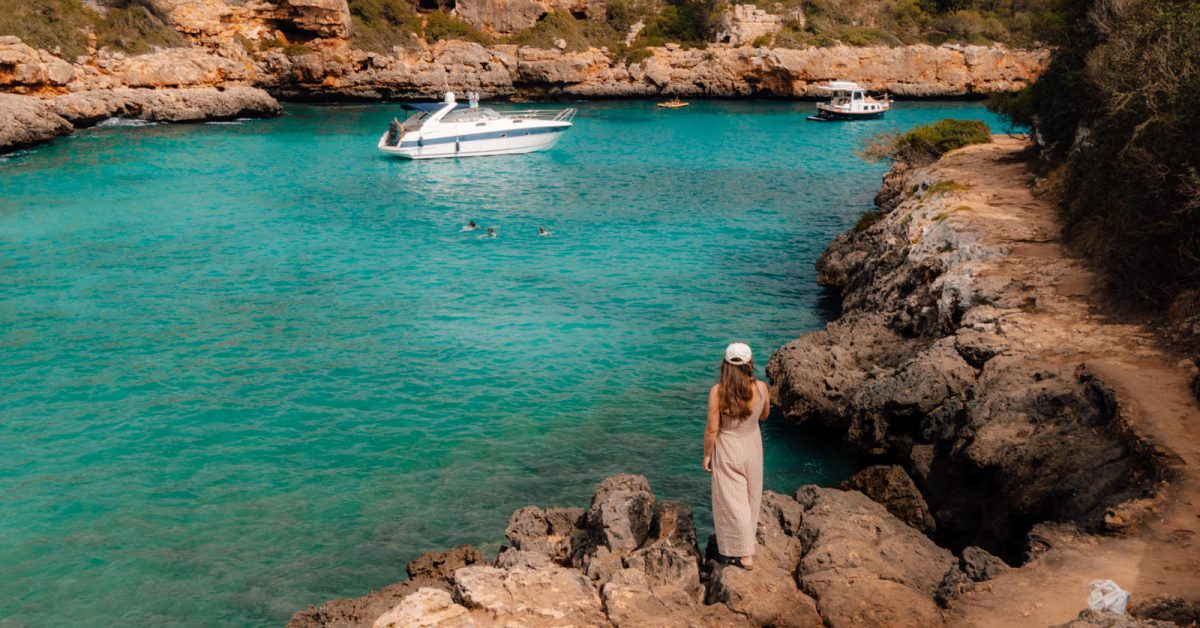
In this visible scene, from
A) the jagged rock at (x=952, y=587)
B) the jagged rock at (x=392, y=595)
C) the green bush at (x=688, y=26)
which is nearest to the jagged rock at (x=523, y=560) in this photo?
the jagged rock at (x=392, y=595)

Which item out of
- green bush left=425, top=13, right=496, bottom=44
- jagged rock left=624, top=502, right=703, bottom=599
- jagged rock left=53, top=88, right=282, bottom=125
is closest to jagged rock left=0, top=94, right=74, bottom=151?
jagged rock left=53, top=88, right=282, bottom=125

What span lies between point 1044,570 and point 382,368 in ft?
45.7

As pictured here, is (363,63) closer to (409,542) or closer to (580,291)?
(580,291)

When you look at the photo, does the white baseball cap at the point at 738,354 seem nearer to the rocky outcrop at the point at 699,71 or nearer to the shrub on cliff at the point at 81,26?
the shrub on cliff at the point at 81,26

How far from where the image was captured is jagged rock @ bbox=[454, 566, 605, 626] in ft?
28.1

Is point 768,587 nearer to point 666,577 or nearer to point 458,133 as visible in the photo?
point 666,577

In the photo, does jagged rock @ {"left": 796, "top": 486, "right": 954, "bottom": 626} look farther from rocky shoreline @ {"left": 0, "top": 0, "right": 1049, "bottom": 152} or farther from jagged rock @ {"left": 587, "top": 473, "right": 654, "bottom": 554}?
rocky shoreline @ {"left": 0, "top": 0, "right": 1049, "bottom": 152}

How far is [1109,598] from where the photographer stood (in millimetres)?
7750

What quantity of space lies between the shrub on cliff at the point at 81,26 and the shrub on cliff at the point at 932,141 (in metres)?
55.4

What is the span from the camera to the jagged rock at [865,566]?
8.77 meters

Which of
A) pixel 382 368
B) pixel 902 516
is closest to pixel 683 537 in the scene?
pixel 902 516

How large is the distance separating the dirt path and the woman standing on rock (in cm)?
208

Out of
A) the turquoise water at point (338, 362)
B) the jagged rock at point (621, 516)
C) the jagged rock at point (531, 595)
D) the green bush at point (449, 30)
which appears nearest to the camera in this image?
the jagged rock at point (531, 595)

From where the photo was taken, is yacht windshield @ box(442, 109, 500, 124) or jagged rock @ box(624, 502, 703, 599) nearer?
jagged rock @ box(624, 502, 703, 599)
